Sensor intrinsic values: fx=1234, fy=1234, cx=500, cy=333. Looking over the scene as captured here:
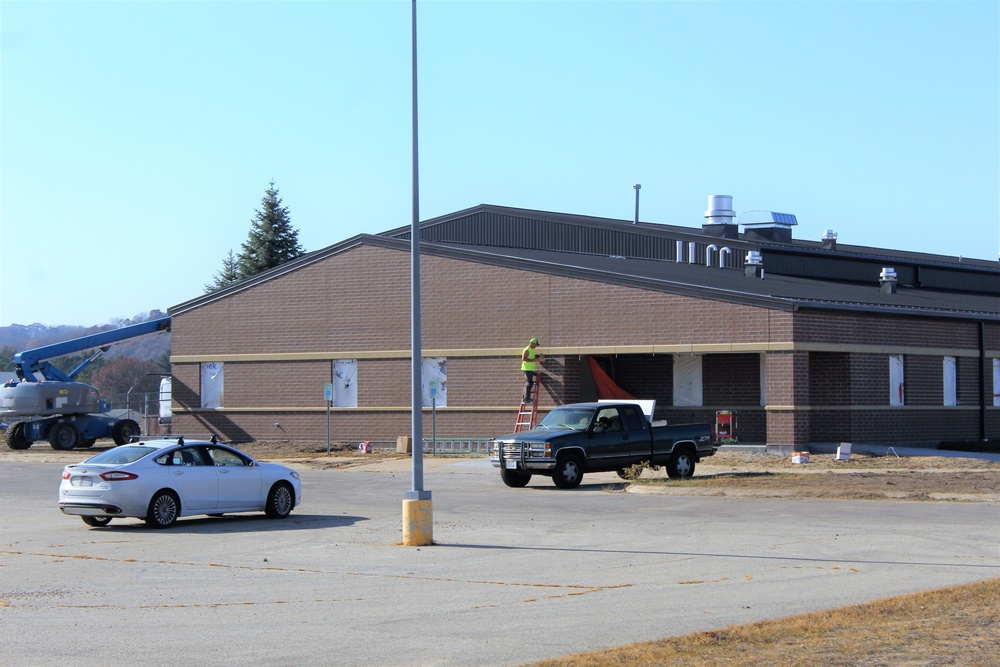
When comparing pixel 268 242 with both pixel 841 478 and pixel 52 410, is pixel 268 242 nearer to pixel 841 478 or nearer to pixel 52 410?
pixel 52 410

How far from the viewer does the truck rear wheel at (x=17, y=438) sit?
148 feet

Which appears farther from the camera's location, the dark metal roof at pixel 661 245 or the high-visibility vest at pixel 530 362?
the dark metal roof at pixel 661 245

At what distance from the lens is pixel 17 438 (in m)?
45.2

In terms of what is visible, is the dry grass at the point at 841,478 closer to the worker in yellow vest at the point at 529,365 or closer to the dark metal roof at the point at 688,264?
the dark metal roof at the point at 688,264

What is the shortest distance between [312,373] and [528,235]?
12.1m

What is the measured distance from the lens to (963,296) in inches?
1967

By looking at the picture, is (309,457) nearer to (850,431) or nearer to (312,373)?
(312,373)

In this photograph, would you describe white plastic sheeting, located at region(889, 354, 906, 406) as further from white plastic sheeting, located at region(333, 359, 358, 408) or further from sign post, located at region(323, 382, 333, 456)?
white plastic sheeting, located at region(333, 359, 358, 408)

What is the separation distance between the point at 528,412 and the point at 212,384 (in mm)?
13569

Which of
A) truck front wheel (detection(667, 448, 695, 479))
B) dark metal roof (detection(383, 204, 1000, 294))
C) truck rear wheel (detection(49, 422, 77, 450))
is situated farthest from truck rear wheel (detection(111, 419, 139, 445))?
truck front wheel (detection(667, 448, 695, 479))

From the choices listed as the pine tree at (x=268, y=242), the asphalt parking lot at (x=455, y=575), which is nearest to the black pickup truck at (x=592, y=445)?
the asphalt parking lot at (x=455, y=575)

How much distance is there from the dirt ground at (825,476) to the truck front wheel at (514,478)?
6.17 ft

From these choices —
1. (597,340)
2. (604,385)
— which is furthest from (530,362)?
(604,385)

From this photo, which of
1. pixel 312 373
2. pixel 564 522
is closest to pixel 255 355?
pixel 312 373
